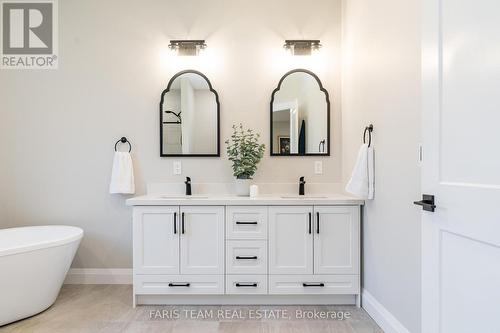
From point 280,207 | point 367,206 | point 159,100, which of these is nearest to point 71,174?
point 159,100

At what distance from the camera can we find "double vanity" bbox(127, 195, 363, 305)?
2469mm

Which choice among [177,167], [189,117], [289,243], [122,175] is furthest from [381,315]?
[122,175]

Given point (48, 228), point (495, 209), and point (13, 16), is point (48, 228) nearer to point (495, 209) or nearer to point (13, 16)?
point (13, 16)

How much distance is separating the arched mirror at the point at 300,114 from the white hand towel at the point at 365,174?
670 mm

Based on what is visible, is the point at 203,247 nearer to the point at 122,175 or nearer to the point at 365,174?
the point at 122,175

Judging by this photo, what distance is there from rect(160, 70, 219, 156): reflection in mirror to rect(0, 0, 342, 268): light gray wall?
0.08m

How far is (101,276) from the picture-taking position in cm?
299

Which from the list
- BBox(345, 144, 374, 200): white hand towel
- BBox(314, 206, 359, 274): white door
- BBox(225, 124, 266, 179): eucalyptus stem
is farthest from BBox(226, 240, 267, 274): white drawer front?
BBox(345, 144, 374, 200): white hand towel

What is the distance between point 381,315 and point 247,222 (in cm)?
116

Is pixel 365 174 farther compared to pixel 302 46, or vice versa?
pixel 302 46

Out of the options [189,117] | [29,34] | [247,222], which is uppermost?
[29,34]

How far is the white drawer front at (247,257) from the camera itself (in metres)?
2.47

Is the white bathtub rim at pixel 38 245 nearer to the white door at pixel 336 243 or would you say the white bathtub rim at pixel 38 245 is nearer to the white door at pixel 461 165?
the white door at pixel 336 243

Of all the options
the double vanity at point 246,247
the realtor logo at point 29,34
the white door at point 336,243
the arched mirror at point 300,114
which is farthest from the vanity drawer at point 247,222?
the realtor logo at point 29,34
